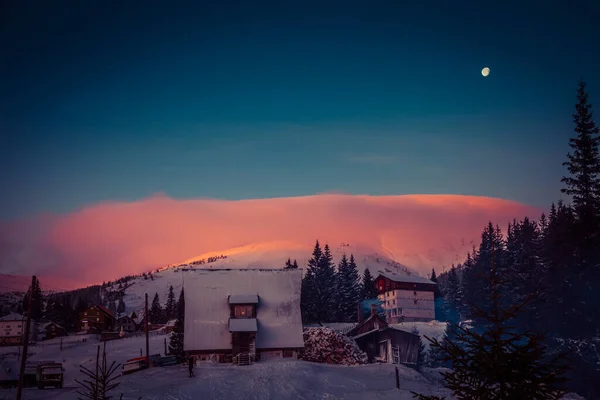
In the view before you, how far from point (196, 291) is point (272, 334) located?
9869mm

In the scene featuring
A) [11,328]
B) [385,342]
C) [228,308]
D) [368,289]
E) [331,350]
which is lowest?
[331,350]

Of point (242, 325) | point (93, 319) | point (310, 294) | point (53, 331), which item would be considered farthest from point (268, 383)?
point (53, 331)

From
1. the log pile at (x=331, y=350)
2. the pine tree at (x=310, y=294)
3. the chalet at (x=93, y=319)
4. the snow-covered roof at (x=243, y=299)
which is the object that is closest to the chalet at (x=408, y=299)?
the pine tree at (x=310, y=294)

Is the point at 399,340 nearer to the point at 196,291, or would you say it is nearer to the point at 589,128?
the point at 196,291

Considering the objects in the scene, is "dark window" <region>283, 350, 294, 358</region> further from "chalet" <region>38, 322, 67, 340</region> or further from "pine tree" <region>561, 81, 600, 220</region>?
"chalet" <region>38, 322, 67, 340</region>

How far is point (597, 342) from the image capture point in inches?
1801

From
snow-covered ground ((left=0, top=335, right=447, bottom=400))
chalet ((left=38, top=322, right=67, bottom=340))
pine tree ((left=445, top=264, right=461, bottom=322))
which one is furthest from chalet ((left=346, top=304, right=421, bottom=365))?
chalet ((left=38, top=322, right=67, bottom=340))

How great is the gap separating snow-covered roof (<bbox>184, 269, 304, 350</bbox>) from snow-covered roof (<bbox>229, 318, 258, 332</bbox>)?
1065 millimetres

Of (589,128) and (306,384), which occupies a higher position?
(589,128)

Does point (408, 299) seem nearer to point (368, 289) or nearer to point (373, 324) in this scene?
point (368, 289)

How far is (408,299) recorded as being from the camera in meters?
91.4

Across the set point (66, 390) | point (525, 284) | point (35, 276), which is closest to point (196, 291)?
point (66, 390)

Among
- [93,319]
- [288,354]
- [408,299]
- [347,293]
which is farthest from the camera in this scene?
[93,319]

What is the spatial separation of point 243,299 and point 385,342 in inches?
693
